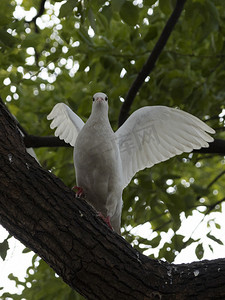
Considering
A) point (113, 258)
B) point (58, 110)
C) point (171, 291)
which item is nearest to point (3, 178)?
point (113, 258)

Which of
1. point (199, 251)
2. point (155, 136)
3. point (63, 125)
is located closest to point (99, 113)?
point (155, 136)

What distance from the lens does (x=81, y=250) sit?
9.14ft

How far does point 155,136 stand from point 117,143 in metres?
0.46

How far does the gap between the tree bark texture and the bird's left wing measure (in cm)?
142

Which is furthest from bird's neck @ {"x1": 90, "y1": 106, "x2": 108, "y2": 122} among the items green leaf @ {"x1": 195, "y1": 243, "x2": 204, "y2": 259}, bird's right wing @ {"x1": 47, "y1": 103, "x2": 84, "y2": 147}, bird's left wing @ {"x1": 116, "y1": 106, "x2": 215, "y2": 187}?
green leaf @ {"x1": 195, "y1": 243, "x2": 204, "y2": 259}

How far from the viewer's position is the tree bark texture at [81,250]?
274 centimetres

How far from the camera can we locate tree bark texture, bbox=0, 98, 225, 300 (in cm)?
274

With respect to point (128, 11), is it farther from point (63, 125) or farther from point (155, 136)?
point (63, 125)

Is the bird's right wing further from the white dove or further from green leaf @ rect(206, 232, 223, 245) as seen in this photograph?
green leaf @ rect(206, 232, 223, 245)

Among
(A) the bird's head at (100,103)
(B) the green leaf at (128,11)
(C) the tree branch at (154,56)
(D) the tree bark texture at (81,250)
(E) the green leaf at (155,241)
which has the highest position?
(C) the tree branch at (154,56)

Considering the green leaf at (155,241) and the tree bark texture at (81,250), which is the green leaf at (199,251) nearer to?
the green leaf at (155,241)

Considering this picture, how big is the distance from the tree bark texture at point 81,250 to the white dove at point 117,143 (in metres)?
0.92

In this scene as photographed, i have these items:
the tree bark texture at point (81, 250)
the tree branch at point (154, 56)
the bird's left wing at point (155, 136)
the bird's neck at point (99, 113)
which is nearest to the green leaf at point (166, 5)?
the tree branch at point (154, 56)

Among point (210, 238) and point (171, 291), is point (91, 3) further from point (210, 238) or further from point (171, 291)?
point (210, 238)
